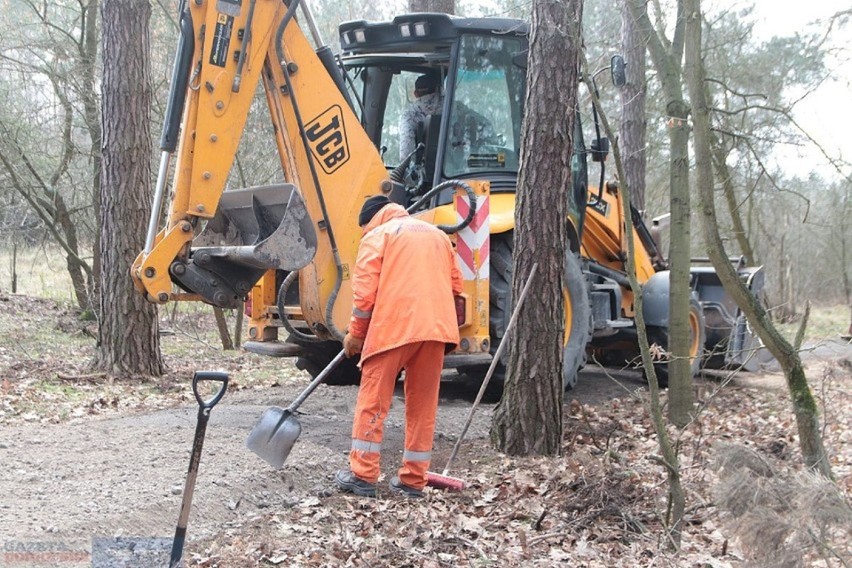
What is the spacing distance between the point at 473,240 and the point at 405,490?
7.43 ft

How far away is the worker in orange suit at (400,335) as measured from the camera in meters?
5.20

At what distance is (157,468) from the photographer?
5359 millimetres

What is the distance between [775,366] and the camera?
40.4 ft

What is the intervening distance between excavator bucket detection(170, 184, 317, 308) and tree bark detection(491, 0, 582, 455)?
1489 millimetres

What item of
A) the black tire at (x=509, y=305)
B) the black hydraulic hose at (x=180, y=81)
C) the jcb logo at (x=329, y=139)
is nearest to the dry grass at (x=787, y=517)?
the black tire at (x=509, y=305)

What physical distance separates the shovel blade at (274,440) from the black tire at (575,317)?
3239 mm

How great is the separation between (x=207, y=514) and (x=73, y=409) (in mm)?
3385

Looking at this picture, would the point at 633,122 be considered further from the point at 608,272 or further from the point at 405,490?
the point at 405,490

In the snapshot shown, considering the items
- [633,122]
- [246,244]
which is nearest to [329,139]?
[246,244]

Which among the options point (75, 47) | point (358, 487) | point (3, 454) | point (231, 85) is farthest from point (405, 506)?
point (75, 47)

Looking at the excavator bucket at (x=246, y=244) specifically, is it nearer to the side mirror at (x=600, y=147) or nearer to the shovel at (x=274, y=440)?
the shovel at (x=274, y=440)

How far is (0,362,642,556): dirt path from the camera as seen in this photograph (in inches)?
178

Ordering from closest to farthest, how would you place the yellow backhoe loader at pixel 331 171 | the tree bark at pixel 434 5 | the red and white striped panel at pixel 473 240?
the yellow backhoe loader at pixel 331 171, the red and white striped panel at pixel 473 240, the tree bark at pixel 434 5

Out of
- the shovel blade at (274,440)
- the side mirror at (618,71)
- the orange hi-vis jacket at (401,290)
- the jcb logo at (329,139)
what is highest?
the side mirror at (618,71)
